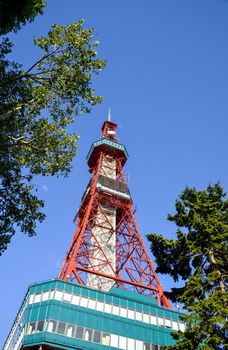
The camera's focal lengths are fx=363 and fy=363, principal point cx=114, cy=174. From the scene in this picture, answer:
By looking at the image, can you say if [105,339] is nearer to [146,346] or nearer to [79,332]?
[79,332]

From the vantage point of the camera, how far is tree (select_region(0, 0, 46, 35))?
13.5 m

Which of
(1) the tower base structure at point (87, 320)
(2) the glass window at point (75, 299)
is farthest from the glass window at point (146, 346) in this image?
(2) the glass window at point (75, 299)

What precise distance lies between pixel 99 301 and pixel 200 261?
15957 millimetres

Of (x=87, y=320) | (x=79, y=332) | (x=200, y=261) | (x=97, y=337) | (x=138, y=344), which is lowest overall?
(x=200, y=261)

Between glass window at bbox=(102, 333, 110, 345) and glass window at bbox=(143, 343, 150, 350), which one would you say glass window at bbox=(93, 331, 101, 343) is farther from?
glass window at bbox=(143, 343, 150, 350)

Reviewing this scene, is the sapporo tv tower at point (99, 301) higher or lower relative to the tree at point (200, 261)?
higher

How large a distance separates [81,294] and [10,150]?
20085mm

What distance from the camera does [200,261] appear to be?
20.1 meters

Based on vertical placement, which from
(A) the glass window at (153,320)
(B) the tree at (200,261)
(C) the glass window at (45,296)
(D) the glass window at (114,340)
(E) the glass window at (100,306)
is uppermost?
(A) the glass window at (153,320)

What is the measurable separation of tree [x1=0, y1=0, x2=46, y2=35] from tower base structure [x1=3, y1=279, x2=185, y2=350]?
23084 mm

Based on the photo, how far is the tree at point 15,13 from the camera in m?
13.5

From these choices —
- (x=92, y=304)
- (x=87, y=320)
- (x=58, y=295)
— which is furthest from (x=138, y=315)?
(x=58, y=295)

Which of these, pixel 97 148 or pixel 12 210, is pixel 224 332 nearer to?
pixel 12 210

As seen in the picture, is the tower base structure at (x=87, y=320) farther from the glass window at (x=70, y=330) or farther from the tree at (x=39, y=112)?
the tree at (x=39, y=112)
